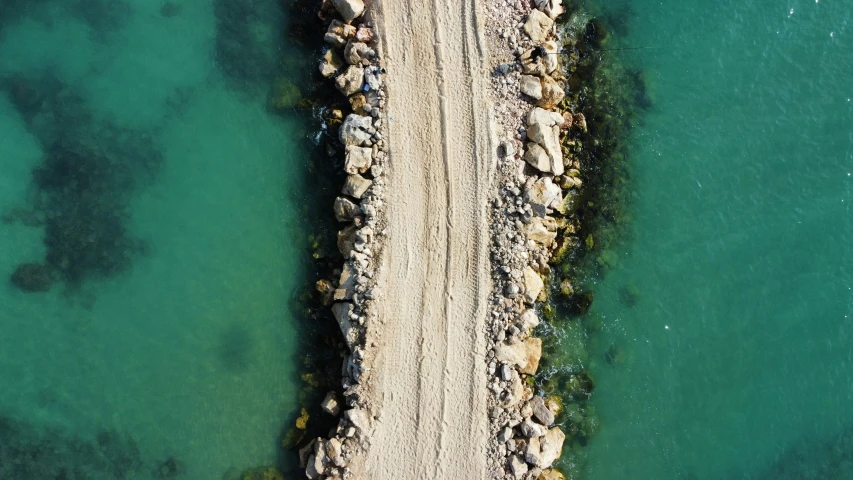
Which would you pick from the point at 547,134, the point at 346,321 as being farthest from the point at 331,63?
the point at 346,321

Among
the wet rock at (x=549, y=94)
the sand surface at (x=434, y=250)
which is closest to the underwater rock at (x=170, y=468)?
the sand surface at (x=434, y=250)

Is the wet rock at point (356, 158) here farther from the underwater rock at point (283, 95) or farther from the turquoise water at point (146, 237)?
the underwater rock at point (283, 95)

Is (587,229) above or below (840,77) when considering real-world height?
below

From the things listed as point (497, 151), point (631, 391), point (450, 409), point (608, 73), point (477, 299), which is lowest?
point (450, 409)

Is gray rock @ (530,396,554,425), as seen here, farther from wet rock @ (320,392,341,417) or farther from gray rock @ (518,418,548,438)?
wet rock @ (320,392,341,417)

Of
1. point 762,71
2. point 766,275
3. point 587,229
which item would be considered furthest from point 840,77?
point 587,229

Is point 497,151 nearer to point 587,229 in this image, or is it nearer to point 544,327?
point 587,229
